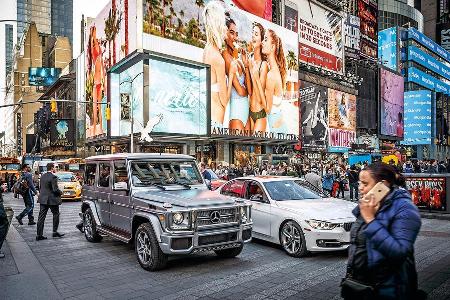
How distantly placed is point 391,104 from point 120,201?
7300 cm

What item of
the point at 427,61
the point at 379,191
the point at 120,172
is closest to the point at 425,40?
the point at 427,61

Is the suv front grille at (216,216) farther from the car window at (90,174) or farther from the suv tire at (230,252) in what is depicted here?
the car window at (90,174)

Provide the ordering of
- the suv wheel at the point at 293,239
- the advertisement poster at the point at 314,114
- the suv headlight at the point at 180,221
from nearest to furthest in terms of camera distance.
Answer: the suv headlight at the point at 180,221 → the suv wheel at the point at 293,239 → the advertisement poster at the point at 314,114

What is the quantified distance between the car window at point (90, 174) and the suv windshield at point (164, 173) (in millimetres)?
1934

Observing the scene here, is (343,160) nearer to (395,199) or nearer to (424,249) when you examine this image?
(424,249)

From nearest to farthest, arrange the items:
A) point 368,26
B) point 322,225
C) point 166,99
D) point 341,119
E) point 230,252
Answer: point 322,225 < point 230,252 < point 166,99 < point 341,119 < point 368,26

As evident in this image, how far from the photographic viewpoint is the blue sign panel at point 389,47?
84625mm

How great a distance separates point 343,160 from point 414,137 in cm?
3081

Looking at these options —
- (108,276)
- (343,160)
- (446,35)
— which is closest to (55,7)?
(446,35)

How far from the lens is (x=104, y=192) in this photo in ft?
30.2

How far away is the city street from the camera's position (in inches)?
234

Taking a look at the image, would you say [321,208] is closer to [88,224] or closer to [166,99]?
[88,224]

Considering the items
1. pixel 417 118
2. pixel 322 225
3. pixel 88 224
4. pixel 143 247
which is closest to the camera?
pixel 143 247

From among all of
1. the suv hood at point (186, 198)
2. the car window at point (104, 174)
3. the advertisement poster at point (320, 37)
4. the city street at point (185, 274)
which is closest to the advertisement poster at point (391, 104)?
the advertisement poster at point (320, 37)
